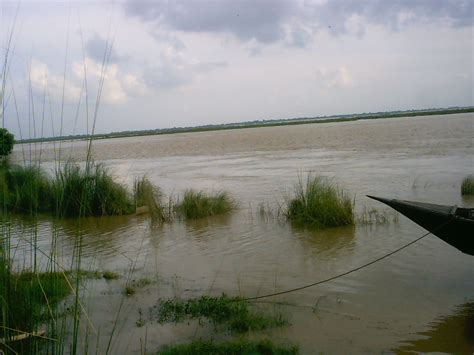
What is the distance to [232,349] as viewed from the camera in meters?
4.34

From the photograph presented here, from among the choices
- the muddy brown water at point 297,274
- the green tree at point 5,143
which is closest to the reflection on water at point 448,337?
the muddy brown water at point 297,274

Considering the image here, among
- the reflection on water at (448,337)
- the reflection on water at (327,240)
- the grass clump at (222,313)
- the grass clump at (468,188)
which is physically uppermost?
the grass clump at (468,188)

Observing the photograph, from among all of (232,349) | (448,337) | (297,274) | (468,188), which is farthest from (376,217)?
(232,349)

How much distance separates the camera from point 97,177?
472 inches

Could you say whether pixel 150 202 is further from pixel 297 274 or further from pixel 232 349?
pixel 232 349

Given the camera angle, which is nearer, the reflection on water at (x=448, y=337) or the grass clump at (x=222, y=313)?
the reflection on water at (x=448, y=337)

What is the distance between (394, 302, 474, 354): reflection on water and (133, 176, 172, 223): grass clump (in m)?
7.53

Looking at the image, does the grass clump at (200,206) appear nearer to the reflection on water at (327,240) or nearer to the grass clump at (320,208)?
the grass clump at (320,208)

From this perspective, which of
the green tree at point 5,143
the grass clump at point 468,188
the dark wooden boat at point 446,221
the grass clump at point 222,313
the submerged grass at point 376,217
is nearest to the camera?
the grass clump at point 222,313

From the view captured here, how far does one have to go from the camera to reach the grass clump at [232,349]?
4.30 metres

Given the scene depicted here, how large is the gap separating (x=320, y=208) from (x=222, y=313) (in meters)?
4.97

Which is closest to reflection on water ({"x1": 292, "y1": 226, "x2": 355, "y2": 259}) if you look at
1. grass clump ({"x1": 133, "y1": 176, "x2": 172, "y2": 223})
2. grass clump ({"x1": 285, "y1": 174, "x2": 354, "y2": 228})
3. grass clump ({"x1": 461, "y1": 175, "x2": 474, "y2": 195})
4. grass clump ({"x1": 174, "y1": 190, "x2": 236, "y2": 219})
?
grass clump ({"x1": 285, "y1": 174, "x2": 354, "y2": 228})

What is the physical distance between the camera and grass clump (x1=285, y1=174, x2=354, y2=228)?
9.58 metres

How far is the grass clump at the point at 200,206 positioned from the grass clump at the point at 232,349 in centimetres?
720
